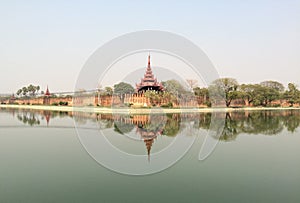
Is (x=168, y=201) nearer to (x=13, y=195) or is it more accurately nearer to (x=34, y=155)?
(x=13, y=195)

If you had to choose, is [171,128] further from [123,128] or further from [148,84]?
[148,84]

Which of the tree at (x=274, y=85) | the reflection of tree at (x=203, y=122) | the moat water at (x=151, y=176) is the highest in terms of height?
the tree at (x=274, y=85)

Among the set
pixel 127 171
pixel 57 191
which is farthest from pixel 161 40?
pixel 57 191

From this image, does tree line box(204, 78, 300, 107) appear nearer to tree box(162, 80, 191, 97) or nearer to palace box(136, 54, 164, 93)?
tree box(162, 80, 191, 97)

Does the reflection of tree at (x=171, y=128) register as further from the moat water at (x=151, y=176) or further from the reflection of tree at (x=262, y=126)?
the reflection of tree at (x=262, y=126)

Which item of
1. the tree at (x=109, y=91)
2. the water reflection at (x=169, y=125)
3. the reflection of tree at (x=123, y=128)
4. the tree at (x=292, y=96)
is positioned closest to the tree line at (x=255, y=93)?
the tree at (x=292, y=96)

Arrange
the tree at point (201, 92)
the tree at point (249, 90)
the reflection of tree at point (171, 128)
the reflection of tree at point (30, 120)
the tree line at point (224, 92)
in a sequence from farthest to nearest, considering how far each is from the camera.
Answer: the tree at point (249, 90)
the tree at point (201, 92)
the tree line at point (224, 92)
the reflection of tree at point (30, 120)
the reflection of tree at point (171, 128)

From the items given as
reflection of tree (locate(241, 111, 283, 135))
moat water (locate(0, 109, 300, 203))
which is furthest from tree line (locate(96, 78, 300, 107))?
moat water (locate(0, 109, 300, 203))

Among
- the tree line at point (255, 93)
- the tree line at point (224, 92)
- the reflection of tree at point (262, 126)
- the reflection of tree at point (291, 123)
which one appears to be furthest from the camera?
the tree line at point (255, 93)

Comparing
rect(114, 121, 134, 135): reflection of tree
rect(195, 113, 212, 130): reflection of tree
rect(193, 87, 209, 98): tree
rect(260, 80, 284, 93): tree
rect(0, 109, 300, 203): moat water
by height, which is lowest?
rect(0, 109, 300, 203): moat water

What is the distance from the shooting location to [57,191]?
19.5 feet

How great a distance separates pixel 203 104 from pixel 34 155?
101 feet

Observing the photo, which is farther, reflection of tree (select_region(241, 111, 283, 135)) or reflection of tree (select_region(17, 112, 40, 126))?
reflection of tree (select_region(17, 112, 40, 126))

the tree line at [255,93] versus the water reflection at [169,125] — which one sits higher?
the tree line at [255,93]
